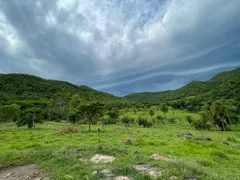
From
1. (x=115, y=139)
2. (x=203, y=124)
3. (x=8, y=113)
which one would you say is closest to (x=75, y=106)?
(x=8, y=113)

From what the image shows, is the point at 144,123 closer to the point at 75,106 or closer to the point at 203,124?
the point at 203,124

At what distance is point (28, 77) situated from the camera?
160 m

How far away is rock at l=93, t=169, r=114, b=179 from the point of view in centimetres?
554

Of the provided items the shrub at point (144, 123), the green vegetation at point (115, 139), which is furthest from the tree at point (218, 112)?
the shrub at point (144, 123)

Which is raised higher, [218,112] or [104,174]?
[218,112]

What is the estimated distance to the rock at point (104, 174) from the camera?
554 cm

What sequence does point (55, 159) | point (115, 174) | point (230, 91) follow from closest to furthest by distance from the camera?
point (115, 174), point (55, 159), point (230, 91)

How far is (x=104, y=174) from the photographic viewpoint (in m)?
5.77

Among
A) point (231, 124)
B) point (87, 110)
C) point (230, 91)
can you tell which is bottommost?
point (231, 124)

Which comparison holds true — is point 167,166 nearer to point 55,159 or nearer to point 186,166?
point 186,166

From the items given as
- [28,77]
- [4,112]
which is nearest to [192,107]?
[4,112]

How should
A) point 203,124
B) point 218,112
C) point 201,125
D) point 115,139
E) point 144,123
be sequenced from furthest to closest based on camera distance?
point 144,123
point 203,124
point 201,125
point 218,112
point 115,139

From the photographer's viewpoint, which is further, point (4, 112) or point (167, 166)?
point (4, 112)

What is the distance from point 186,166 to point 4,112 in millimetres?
69934
